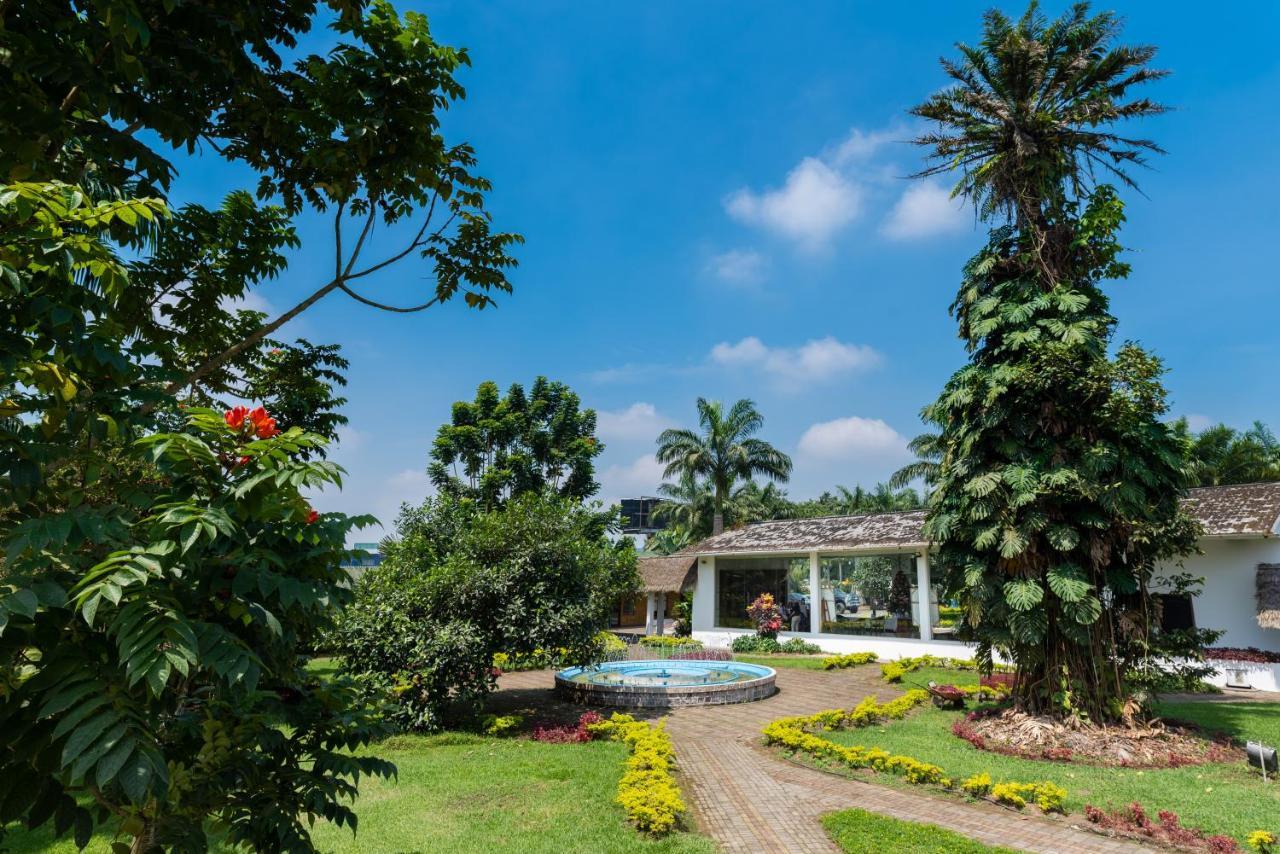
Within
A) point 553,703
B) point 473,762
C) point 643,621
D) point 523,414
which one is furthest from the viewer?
point 643,621

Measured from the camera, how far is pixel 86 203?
305cm

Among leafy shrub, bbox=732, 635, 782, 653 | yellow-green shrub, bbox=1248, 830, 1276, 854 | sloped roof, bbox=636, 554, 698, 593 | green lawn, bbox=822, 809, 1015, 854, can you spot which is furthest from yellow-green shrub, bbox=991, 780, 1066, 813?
sloped roof, bbox=636, 554, 698, 593

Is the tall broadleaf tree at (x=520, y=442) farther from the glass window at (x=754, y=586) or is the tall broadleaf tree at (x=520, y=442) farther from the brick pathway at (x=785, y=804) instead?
the brick pathway at (x=785, y=804)

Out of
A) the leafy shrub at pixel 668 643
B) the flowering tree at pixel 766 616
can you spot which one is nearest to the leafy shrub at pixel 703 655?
the leafy shrub at pixel 668 643

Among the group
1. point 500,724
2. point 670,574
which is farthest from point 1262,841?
Result: point 670,574

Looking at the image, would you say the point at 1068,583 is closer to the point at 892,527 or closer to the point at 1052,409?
the point at 1052,409

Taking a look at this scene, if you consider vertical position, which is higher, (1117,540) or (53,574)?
(1117,540)

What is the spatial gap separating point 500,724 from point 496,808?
501 cm

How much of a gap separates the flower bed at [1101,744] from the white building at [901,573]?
6.60 metres

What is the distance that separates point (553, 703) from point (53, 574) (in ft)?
49.8

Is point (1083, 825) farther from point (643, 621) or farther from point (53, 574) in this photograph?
point (643, 621)

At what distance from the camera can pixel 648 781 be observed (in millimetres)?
8695

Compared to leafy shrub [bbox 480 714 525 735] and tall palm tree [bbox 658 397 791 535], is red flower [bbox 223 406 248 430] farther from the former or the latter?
tall palm tree [bbox 658 397 791 535]

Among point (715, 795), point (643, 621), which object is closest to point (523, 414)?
point (643, 621)
